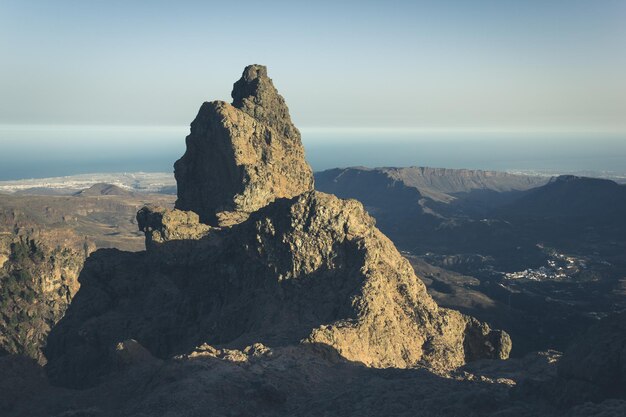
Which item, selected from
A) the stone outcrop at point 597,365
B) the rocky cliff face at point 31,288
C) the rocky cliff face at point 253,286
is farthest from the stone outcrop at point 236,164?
the stone outcrop at point 597,365

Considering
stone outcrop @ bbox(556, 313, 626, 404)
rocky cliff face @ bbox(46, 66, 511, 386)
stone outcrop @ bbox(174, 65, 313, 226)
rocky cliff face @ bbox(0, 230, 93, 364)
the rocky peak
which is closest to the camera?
stone outcrop @ bbox(556, 313, 626, 404)

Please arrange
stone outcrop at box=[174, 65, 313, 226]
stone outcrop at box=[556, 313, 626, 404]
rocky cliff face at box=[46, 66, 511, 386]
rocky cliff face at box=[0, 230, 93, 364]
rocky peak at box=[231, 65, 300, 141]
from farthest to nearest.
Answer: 1. rocky cliff face at box=[0, 230, 93, 364]
2. rocky peak at box=[231, 65, 300, 141]
3. stone outcrop at box=[174, 65, 313, 226]
4. rocky cliff face at box=[46, 66, 511, 386]
5. stone outcrop at box=[556, 313, 626, 404]

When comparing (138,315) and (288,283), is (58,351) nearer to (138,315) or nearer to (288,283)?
(138,315)

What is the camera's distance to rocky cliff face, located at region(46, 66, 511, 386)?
3738cm

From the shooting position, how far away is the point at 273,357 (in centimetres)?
3103

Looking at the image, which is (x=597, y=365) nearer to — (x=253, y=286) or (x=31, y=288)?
(x=253, y=286)

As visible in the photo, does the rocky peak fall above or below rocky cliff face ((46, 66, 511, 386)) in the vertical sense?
above

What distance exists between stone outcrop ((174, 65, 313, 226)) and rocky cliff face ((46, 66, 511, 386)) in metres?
0.17

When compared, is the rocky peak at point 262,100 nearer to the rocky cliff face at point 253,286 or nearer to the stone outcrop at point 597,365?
the rocky cliff face at point 253,286

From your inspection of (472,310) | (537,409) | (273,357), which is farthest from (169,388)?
(472,310)

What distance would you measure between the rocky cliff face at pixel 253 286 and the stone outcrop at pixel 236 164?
171mm

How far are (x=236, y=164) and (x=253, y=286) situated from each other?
1865cm

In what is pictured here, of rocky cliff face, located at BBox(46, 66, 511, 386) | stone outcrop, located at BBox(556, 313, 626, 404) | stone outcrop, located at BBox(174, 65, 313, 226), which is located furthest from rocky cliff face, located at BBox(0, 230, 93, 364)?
stone outcrop, located at BBox(556, 313, 626, 404)

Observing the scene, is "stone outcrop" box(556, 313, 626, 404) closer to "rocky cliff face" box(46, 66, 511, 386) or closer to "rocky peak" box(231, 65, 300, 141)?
"rocky cliff face" box(46, 66, 511, 386)
